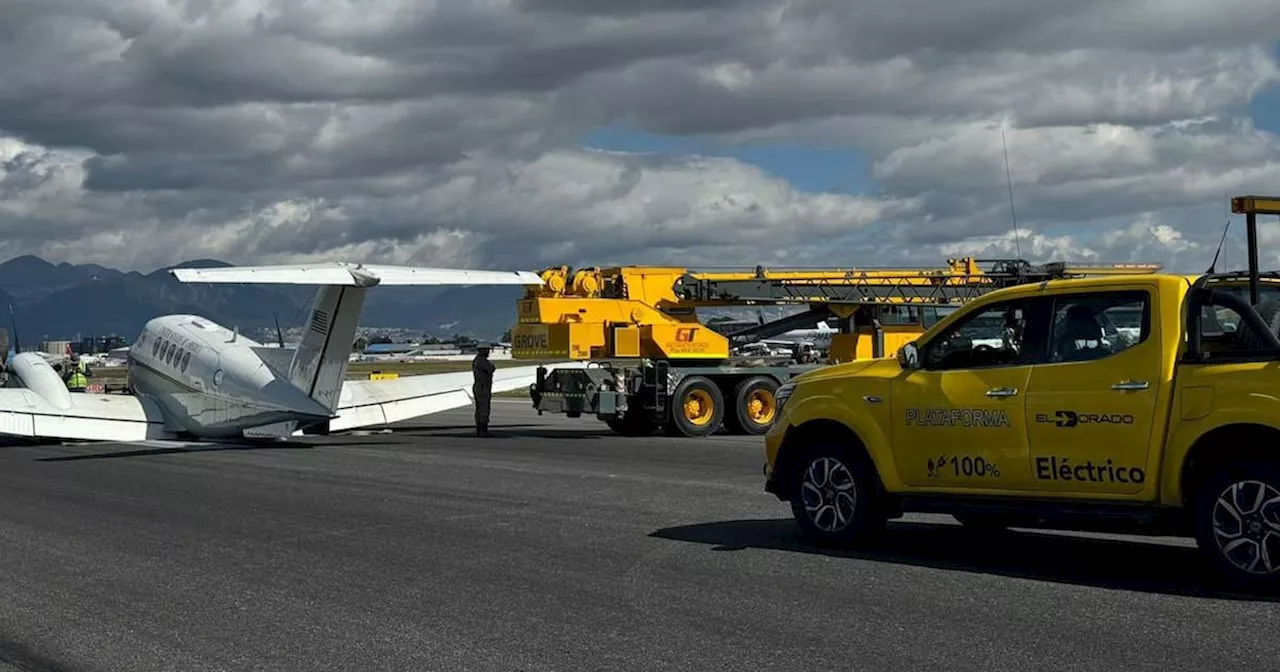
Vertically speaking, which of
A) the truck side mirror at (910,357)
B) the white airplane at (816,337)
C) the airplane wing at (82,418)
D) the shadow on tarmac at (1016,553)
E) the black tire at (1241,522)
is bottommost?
the shadow on tarmac at (1016,553)

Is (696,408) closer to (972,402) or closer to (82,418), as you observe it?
(82,418)

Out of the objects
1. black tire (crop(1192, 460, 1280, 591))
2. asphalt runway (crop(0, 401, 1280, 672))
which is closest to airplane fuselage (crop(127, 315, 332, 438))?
asphalt runway (crop(0, 401, 1280, 672))

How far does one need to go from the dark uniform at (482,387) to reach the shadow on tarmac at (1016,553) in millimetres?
14300

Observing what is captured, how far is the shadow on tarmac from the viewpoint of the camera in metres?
8.80

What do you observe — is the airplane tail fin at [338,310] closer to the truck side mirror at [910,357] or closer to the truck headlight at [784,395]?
the truck headlight at [784,395]

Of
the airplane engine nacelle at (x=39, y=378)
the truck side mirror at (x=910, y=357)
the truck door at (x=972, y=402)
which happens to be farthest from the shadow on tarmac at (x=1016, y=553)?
the airplane engine nacelle at (x=39, y=378)

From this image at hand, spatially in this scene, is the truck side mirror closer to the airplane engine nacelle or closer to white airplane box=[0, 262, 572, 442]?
white airplane box=[0, 262, 572, 442]

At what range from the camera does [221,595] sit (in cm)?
900

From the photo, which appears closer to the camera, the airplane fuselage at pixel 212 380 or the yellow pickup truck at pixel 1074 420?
the yellow pickup truck at pixel 1074 420

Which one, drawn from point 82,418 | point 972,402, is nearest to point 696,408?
point 82,418

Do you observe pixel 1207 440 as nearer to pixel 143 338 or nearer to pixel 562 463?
pixel 562 463

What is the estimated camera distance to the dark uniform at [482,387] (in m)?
25.8

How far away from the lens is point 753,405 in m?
25.4

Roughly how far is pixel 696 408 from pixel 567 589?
16303 mm
